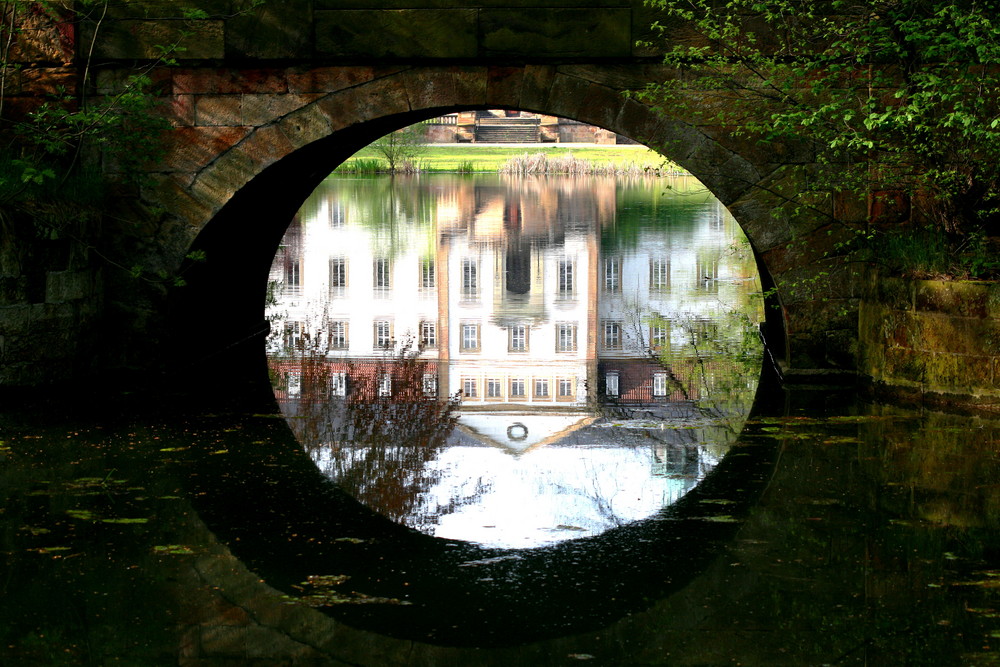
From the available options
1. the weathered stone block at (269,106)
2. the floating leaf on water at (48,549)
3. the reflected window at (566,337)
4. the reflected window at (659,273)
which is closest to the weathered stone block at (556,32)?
the weathered stone block at (269,106)

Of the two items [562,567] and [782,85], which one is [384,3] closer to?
[782,85]

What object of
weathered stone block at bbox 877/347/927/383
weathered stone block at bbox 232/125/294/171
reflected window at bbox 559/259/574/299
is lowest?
weathered stone block at bbox 877/347/927/383

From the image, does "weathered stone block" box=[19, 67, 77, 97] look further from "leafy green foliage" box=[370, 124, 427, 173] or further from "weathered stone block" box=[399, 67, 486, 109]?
"leafy green foliage" box=[370, 124, 427, 173]

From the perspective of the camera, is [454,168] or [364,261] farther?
[454,168]

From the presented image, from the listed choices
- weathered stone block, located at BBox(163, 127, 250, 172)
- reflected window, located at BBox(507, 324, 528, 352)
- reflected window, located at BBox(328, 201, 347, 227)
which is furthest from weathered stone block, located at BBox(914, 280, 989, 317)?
reflected window, located at BBox(328, 201, 347, 227)

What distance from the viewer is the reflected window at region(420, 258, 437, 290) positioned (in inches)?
693

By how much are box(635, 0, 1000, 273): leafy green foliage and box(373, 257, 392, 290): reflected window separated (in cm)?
800

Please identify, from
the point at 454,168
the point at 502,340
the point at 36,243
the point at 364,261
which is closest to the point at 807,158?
the point at 502,340

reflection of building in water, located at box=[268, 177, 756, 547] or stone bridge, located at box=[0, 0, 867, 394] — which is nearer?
reflection of building in water, located at box=[268, 177, 756, 547]

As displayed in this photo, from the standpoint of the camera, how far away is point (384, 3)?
10078 millimetres

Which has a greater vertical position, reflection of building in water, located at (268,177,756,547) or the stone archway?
the stone archway

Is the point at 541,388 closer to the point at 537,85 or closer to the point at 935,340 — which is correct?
the point at 537,85

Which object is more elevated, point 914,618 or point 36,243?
point 36,243

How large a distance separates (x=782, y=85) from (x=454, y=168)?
42025mm
